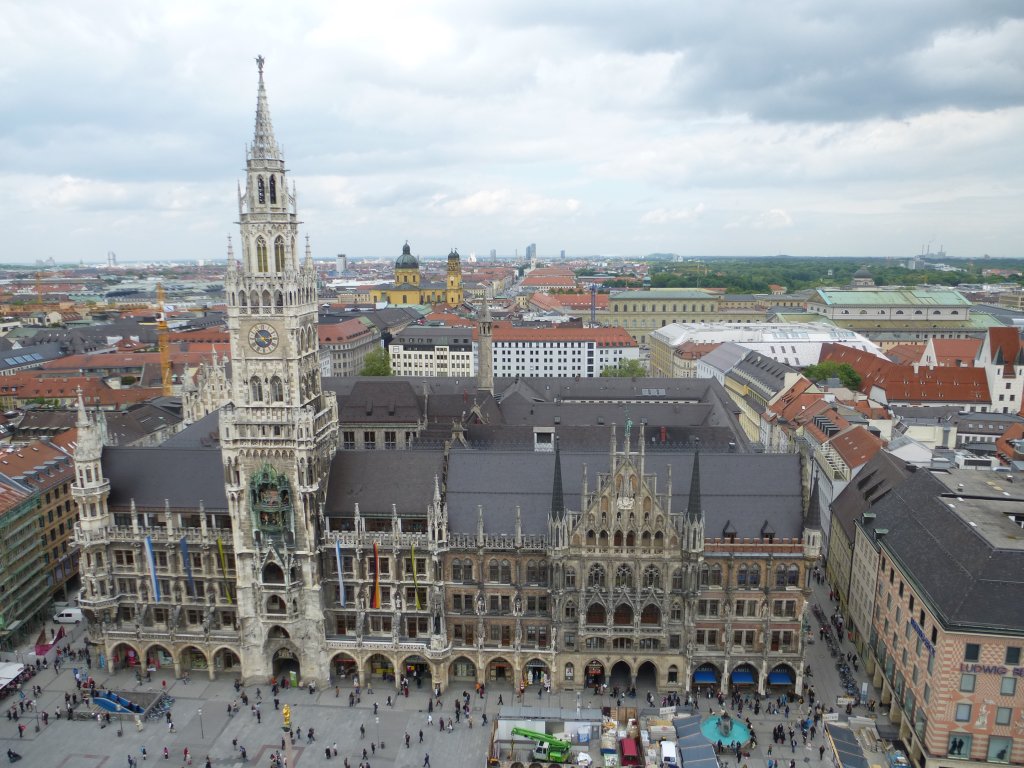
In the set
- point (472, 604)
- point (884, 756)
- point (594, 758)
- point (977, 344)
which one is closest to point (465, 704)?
point (472, 604)

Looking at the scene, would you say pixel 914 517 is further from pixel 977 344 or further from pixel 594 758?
pixel 977 344

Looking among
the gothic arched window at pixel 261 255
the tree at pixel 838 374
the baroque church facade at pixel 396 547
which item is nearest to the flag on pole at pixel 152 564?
the baroque church facade at pixel 396 547

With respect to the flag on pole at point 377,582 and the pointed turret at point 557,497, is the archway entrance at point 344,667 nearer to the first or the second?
the flag on pole at point 377,582

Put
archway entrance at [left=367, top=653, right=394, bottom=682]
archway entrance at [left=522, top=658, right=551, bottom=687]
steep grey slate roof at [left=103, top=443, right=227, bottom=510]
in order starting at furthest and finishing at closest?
steep grey slate roof at [left=103, top=443, right=227, bottom=510] → archway entrance at [left=367, top=653, right=394, bottom=682] → archway entrance at [left=522, top=658, right=551, bottom=687]

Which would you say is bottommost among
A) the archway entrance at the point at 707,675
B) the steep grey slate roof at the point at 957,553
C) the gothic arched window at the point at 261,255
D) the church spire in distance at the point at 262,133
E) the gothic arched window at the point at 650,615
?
the archway entrance at the point at 707,675

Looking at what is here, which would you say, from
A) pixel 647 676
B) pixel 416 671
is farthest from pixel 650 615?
pixel 416 671

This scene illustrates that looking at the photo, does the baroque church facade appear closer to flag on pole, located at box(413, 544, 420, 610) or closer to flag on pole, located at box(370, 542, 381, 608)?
flag on pole, located at box(370, 542, 381, 608)

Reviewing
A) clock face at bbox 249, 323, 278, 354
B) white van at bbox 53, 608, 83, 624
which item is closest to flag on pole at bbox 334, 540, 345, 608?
clock face at bbox 249, 323, 278, 354
